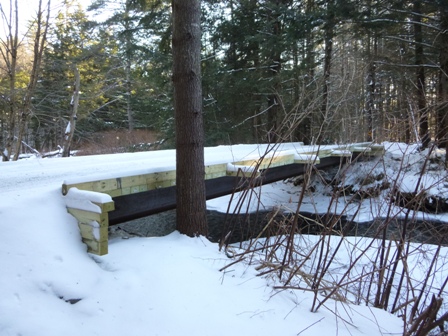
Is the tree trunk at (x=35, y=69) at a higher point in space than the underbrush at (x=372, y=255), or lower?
higher

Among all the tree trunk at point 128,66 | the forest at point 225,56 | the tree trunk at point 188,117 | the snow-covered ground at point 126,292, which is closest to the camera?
the snow-covered ground at point 126,292

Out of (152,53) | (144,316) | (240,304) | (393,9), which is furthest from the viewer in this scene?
(152,53)

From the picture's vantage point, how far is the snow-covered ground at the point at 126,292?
2092 millimetres

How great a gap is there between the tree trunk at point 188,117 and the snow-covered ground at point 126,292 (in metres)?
0.48

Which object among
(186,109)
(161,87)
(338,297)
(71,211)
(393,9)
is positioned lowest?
(338,297)

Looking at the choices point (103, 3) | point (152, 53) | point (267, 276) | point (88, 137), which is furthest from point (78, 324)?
point (88, 137)

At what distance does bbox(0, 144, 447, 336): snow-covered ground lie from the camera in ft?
6.86

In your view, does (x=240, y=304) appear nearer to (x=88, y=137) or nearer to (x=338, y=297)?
(x=338, y=297)

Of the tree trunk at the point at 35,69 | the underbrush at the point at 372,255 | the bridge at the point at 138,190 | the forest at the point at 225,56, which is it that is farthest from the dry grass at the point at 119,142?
the underbrush at the point at 372,255

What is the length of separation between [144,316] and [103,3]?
14.6m

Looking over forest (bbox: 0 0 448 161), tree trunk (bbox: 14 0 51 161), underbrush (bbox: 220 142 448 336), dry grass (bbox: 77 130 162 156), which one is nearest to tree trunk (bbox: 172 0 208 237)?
underbrush (bbox: 220 142 448 336)

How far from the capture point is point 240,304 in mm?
2531

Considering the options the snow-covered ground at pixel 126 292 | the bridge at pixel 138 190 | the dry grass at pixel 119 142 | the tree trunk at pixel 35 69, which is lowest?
the snow-covered ground at pixel 126 292

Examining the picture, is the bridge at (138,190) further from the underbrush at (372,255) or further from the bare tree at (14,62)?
the bare tree at (14,62)
